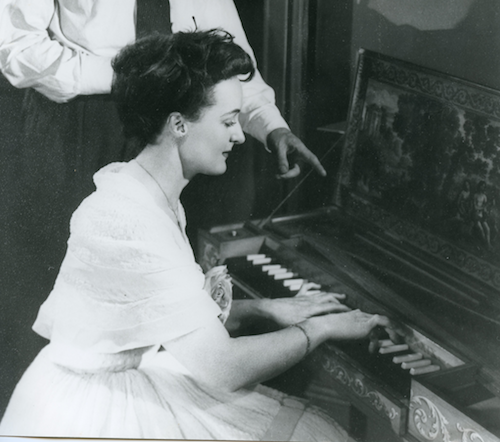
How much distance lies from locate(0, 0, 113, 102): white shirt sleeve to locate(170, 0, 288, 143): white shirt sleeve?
0.92 ft

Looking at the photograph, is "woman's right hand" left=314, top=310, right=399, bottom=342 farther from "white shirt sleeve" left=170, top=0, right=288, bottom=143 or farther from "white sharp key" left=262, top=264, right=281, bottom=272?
"white shirt sleeve" left=170, top=0, right=288, bottom=143

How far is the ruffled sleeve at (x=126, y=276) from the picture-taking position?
1.88 m

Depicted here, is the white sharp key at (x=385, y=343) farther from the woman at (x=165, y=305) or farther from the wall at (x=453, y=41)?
the wall at (x=453, y=41)

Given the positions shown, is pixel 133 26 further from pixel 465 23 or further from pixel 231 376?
pixel 231 376

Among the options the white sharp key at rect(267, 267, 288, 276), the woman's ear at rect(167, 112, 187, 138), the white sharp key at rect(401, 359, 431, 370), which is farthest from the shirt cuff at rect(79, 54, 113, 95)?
the white sharp key at rect(401, 359, 431, 370)

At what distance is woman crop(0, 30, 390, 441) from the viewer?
1865 millimetres

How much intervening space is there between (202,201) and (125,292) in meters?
0.38

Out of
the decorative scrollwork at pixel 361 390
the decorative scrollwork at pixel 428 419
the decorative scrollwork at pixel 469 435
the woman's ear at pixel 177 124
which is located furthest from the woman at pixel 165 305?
the decorative scrollwork at pixel 469 435

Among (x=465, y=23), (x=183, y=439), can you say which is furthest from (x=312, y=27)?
(x=183, y=439)

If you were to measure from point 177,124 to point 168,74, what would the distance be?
152mm

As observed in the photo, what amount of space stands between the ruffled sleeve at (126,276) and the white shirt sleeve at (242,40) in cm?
42

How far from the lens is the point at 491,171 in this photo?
69.4 inches

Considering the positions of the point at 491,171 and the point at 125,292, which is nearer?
the point at 491,171

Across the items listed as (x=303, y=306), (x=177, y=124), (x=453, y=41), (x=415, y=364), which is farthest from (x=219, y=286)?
(x=453, y=41)
